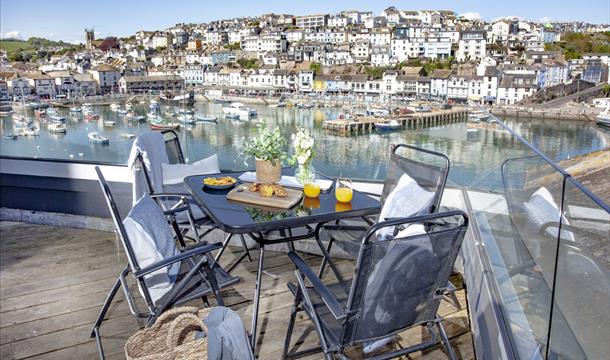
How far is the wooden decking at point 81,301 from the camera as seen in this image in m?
2.52

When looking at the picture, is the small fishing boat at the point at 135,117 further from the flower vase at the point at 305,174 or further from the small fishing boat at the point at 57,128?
the flower vase at the point at 305,174

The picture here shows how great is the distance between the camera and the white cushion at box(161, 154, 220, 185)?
362 centimetres

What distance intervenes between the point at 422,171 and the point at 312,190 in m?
0.67

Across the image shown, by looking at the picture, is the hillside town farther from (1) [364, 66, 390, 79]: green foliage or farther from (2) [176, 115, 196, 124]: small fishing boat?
(1) [364, 66, 390, 79]: green foliage

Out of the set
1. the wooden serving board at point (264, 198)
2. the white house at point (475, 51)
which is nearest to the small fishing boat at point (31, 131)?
the wooden serving board at point (264, 198)

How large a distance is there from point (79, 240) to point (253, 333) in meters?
2.41

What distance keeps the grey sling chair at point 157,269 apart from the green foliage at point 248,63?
4586 mm

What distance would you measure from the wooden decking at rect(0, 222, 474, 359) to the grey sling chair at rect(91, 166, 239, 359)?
19cm

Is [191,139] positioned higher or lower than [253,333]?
higher

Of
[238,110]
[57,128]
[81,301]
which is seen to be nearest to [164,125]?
[238,110]

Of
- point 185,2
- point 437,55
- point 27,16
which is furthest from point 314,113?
point 437,55

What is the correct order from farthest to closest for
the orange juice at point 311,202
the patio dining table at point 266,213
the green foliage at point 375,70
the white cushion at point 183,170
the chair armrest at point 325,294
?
the green foliage at point 375,70, the white cushion at point 183,170, the orange juice at point 311,202, the patio dining table at point 266,213, the chair armrest at point 325,294

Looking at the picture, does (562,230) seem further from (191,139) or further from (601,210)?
(191,139)

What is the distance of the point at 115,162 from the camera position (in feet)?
15.4
